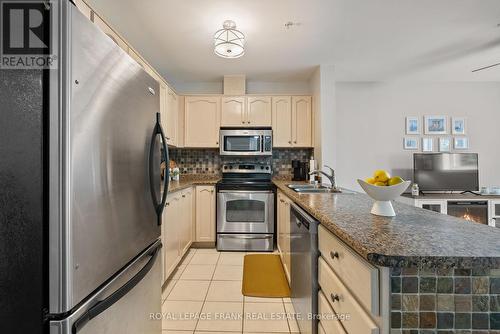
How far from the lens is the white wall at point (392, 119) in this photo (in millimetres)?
3988

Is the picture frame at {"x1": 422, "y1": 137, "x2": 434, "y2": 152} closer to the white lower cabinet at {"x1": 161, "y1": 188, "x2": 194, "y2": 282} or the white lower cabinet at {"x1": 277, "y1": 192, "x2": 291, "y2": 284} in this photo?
the white lower cabinet at {"x1": 277, "y1": 192, "x2": 291, "y2": 284}

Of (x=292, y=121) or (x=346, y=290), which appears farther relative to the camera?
(x=292, y=121)

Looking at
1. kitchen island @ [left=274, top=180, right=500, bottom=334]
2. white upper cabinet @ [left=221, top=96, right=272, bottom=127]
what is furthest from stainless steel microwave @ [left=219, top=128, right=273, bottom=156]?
kitchen island @ [left=274, top=180, right=500, bottom=334]

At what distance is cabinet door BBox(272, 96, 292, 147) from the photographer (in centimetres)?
364

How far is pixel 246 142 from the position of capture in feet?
11.6

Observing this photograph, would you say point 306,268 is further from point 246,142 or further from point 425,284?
point 246,142

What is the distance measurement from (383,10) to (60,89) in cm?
251

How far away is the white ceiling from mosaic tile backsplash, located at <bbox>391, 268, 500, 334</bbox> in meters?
2.13

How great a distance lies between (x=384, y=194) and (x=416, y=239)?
336mm

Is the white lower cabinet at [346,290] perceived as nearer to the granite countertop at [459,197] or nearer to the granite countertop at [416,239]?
the granite countertop at [416,239]

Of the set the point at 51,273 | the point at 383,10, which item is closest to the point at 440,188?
the point at 383,10

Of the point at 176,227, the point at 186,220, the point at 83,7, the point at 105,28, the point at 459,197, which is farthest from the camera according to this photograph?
the point at 459,197

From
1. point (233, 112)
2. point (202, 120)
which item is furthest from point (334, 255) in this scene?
point (202, 120)

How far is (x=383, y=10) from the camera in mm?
2115
